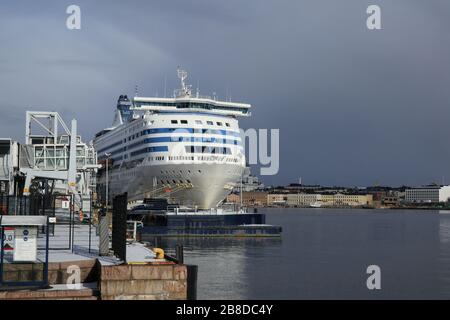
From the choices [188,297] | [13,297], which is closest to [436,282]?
[188,297]

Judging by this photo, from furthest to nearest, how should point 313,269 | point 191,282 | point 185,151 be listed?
1. point 185,151
2. point 313,269
3. point 191,282

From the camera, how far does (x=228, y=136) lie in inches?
2771

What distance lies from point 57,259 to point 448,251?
4224 centimetres

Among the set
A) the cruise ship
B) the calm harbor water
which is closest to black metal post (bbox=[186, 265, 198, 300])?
the calm harbor water

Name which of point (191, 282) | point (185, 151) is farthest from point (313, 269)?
point (185, 151)

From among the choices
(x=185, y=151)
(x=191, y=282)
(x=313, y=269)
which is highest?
(x=185, y=151)

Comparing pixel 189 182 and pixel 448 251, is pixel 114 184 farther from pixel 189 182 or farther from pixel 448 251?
pixel 448 251

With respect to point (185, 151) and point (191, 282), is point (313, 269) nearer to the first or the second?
point (191, 282)

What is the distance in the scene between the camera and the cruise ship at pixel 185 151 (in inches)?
2625

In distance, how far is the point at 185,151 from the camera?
66.9m

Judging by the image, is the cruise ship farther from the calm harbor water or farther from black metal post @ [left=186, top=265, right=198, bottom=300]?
black metal post @ [left=186, top=265, right=198, bottom=300]

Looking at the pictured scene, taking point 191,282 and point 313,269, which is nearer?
point 191,282

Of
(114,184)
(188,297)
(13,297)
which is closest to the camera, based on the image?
(13,297)

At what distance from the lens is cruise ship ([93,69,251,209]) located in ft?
219
